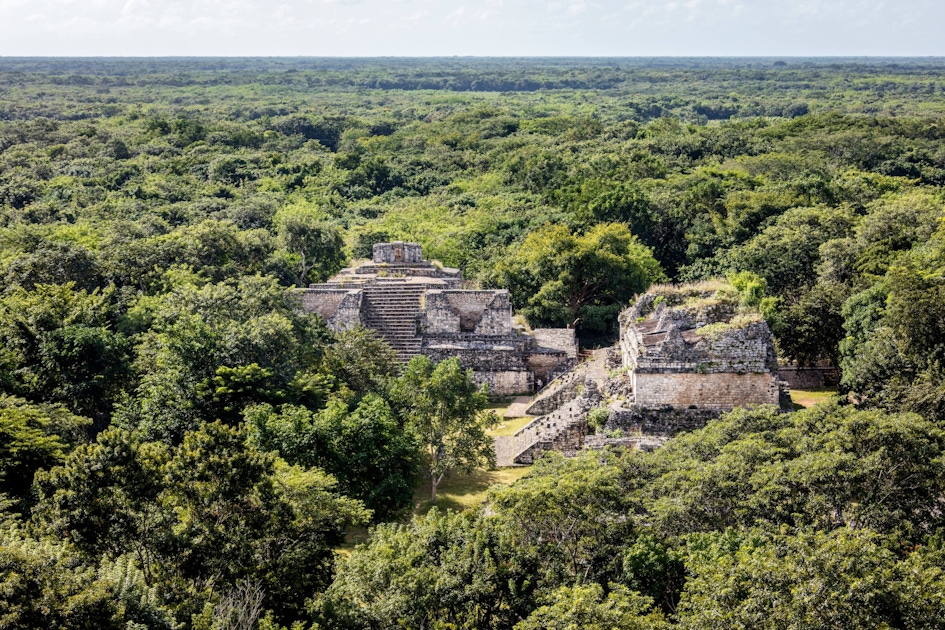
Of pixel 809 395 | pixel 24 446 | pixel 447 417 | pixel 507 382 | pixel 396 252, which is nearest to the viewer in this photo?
pixel 24 446

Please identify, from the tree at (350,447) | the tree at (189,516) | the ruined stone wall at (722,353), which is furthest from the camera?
the ruined stone wall at (722,353)

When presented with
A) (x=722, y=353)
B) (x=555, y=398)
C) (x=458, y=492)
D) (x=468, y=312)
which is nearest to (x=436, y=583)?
(x=458, y=492)

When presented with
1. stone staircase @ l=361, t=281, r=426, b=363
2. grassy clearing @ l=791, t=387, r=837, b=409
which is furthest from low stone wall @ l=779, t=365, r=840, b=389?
stone staircase @ l=361, t=281, r=426, b=363

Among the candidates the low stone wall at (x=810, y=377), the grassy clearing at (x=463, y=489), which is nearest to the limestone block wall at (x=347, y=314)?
the grassy clearing at (x=463, y=489)

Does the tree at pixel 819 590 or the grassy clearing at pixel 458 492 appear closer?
the tree at pixel 819 590

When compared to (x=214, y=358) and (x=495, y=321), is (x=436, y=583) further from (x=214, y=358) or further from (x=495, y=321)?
(x=495, y=321)

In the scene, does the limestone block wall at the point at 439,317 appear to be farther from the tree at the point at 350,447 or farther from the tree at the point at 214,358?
the tree at the point at 350,447
